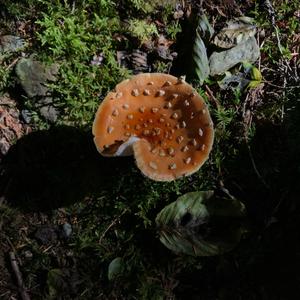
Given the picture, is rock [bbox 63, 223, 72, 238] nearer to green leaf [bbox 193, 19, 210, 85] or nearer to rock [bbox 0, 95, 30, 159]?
rock [bbox 0, 95, 30, 159]

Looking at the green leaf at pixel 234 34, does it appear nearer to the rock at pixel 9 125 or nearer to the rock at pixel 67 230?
the rock at pixel 9 125

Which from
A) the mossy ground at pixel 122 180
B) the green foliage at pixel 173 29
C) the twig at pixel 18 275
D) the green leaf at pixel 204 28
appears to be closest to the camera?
the twig at pixel 18 275

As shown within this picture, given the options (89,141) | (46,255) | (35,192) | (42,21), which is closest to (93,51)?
(42,21)

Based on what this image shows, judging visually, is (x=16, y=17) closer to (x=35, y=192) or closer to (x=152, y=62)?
(x=152, y=62)

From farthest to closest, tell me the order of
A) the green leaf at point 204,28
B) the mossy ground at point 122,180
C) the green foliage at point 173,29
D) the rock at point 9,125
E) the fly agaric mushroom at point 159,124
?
the green foliage at point 173,29 → the green leaf at point 204,28 → the rock at point 9,125 → the mossy ground at point 122,180 → the fly agaric mushroom at point 159,124

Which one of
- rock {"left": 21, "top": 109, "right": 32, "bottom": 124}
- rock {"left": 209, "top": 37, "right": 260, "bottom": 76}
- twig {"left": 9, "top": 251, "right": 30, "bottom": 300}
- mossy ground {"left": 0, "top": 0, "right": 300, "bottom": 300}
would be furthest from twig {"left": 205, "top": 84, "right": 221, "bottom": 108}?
twig {"left": 9, "top": 251, "right": 30, "bottom": 300}

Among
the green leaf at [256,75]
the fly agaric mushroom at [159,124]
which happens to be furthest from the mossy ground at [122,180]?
the fly agaric mushroom at [159,124]
